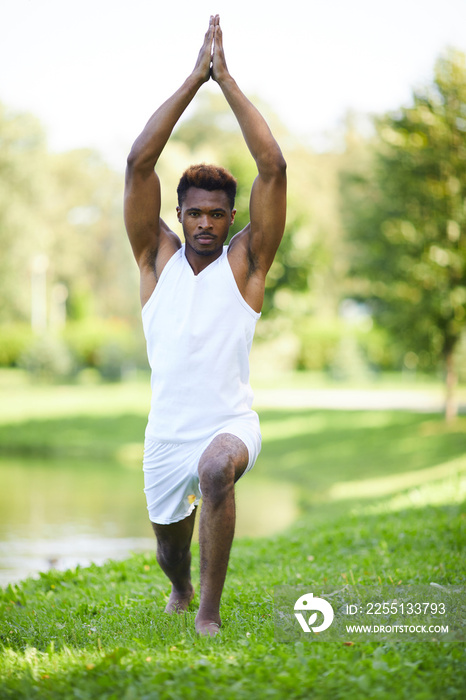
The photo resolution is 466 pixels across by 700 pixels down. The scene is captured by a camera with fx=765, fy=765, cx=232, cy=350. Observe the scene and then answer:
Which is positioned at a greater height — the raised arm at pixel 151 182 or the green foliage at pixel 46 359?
the raised arm at pixel 151 182

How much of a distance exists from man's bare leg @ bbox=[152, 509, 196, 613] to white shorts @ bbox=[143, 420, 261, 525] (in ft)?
0.30

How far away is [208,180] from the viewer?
3.91 metres

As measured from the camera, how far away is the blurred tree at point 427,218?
16.5 m

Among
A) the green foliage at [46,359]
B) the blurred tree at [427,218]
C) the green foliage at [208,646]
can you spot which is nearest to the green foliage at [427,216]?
the blurred tree at [427,218]

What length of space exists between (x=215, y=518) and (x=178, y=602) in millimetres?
1017

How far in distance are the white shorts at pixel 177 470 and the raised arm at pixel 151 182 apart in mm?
815

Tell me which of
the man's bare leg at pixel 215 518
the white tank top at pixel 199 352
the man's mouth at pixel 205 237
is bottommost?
the man's bare leg at pixel 215 518

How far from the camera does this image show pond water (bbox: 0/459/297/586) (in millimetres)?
9047

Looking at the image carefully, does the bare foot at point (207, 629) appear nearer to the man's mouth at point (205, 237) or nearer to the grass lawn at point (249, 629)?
the grass lawn at point (249, 629)

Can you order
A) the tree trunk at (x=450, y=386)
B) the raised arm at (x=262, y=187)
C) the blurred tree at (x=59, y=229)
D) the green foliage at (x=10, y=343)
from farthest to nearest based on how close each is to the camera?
the green foliage at (x=10, y=343) → the blurred tree at (x=59, y=229) → the tree trunk at (x=450, y=386) → the raised arm at (x=262, y=187)

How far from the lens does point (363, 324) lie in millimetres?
39531

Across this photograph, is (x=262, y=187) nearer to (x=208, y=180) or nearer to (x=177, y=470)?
(x=208, y=180)

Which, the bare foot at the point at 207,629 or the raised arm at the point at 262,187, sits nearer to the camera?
the bare foot at the point at 207,629

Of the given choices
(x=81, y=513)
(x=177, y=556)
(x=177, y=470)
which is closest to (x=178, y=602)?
(x=177, y=556)
